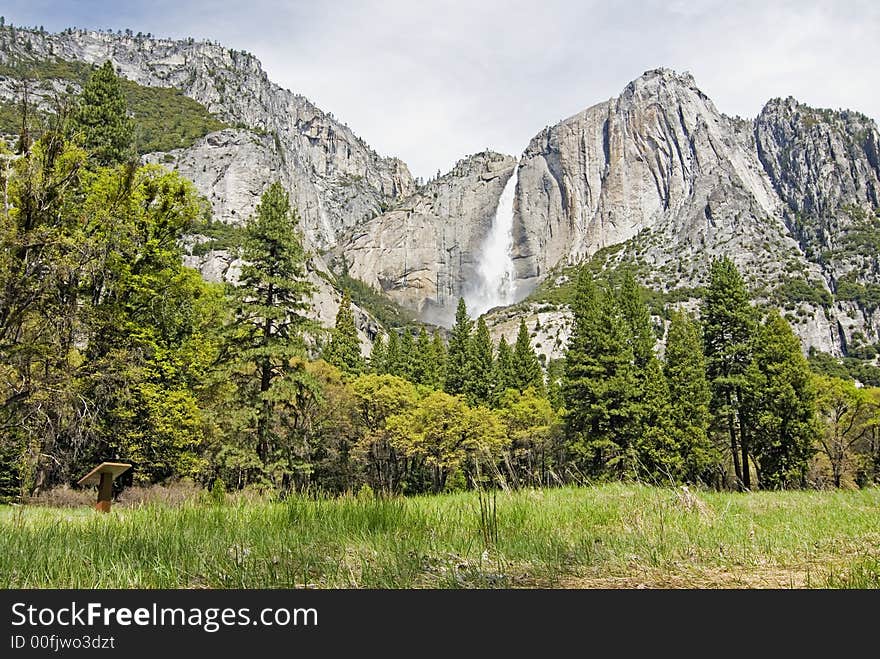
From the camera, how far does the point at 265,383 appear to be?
82.6ft

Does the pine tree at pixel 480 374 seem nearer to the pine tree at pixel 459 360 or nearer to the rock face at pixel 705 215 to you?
the pine tree at pixel 459 360

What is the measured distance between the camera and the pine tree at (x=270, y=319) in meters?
24.4

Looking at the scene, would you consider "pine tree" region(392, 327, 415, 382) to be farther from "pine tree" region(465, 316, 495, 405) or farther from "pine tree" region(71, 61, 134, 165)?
"pine tree" region(71, 61, 134, 165)

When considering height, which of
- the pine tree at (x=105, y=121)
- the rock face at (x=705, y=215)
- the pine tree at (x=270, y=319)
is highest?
the rock face at (x=705, y=215)

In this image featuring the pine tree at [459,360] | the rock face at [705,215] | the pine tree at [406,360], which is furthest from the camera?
the rock face at [705,215]

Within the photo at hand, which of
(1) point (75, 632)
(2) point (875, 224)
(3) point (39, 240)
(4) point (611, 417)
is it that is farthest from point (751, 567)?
(2) point (875, 224)

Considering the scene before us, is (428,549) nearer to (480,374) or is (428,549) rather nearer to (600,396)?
(600,396)

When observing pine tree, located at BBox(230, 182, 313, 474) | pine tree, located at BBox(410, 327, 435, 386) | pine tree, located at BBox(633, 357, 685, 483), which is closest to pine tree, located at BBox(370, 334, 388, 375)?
pine tree, located at BBox(410, 327, 435, 386)

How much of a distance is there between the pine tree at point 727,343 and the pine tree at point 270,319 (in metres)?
26.2

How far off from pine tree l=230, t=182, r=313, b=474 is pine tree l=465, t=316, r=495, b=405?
102ft

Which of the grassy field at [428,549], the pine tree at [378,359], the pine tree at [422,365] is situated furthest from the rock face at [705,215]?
the grassy field at [428,549]

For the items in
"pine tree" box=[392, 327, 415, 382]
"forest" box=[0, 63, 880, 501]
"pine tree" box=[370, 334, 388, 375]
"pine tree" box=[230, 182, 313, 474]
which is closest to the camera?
"forest" box=[0, 63, 880, 501]

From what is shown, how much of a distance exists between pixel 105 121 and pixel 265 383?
20498 millimetres

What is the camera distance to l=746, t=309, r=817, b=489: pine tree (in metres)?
33.3
